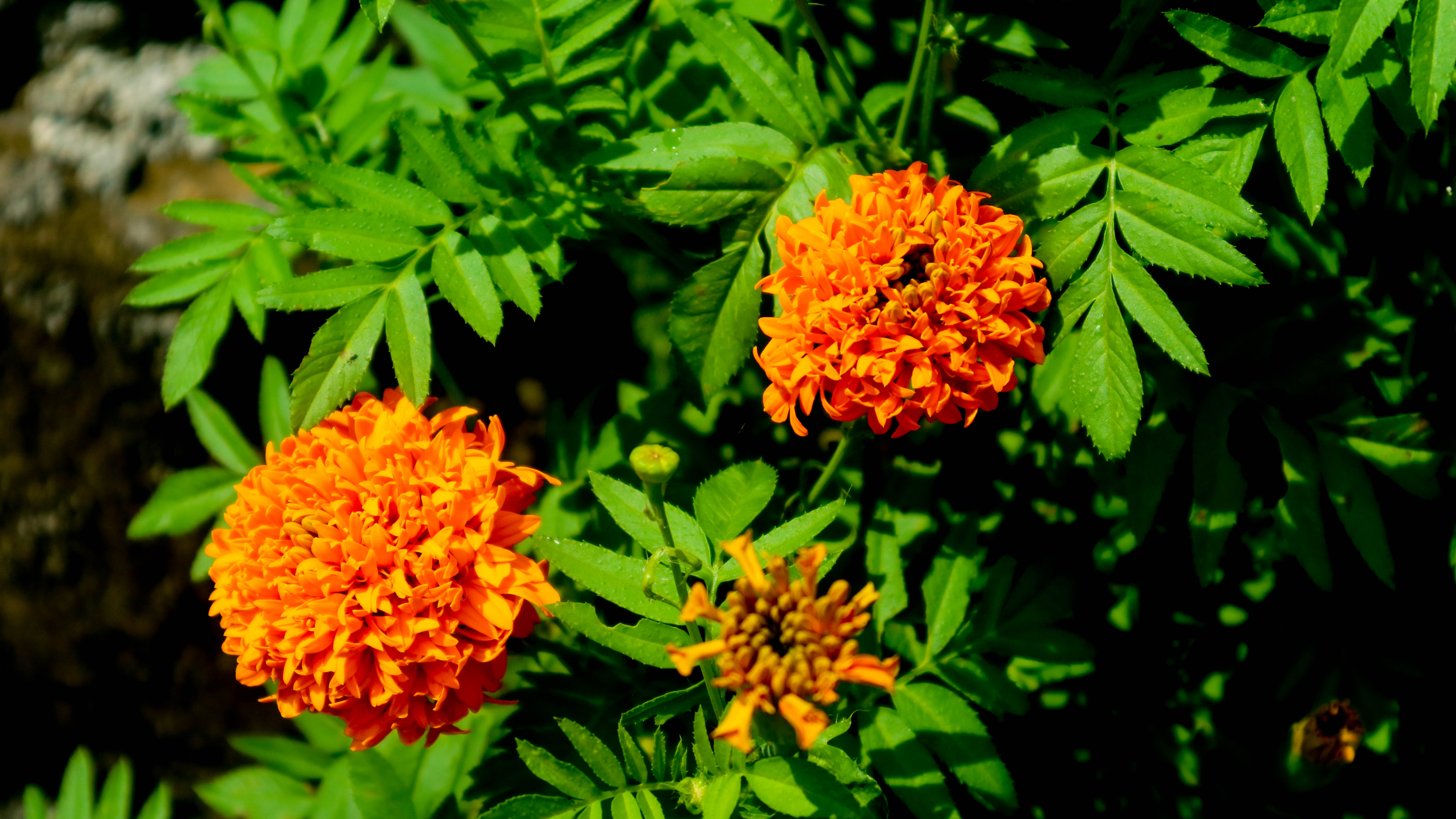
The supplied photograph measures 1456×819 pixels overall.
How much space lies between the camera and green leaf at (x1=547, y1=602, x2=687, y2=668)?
4.27ft

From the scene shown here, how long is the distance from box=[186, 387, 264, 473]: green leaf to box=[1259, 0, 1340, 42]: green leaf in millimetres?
1914

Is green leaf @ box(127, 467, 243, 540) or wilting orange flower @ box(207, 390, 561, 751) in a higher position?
wilting orange flower @ box(207, 390, 561, 751)

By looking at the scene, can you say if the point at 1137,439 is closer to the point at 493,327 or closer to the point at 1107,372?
the point at 1107,372

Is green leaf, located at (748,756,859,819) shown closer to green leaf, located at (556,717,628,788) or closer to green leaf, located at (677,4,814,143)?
green leaf, located at (556,717,628,788)

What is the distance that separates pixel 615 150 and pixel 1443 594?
1.70m

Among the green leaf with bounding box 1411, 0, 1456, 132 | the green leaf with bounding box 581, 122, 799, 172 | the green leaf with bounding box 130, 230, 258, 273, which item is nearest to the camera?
the green leaf with bounding box 1411, 0, 1456, 132

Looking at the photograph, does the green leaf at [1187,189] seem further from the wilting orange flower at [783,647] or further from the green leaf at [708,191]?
the wilting orange flower at [783,647]

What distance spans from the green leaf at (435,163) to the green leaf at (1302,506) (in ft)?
4.45

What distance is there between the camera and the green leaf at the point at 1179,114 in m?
1.34

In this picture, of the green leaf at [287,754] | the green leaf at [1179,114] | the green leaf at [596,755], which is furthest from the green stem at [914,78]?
the green leaf at [287,754]

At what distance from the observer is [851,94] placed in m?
1.44

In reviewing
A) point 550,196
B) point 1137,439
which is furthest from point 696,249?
point 1137,439

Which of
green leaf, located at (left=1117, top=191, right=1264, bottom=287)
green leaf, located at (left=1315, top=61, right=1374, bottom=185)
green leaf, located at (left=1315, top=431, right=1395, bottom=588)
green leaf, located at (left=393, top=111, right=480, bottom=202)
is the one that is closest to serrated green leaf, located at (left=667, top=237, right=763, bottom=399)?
green leaf, located at (left=393, top=111, right=480, bottom=202)

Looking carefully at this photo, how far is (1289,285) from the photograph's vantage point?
1637mm
